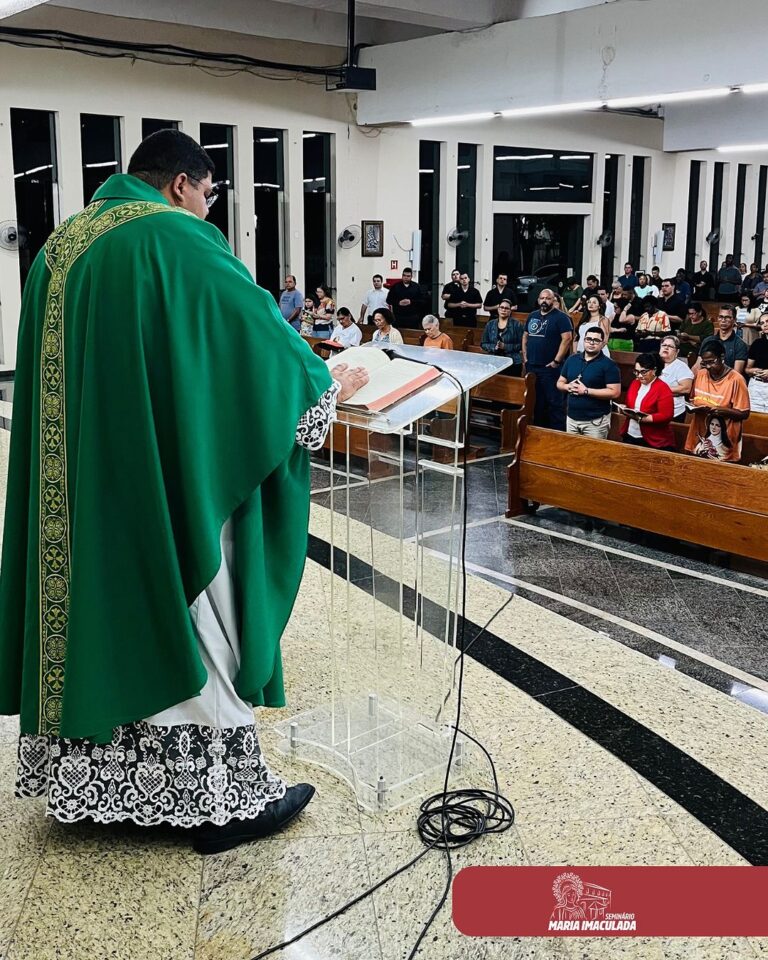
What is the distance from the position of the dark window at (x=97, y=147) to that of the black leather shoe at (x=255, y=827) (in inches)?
500

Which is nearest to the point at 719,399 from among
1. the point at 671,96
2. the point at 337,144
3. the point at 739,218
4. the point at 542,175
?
the point at 671,96

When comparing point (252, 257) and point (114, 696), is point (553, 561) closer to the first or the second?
point (114, 696)

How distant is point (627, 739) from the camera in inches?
128

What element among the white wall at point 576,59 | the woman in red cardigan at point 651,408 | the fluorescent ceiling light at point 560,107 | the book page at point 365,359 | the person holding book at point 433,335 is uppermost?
the white wall at point 576,59

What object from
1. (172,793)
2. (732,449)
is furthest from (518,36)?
(172,793)

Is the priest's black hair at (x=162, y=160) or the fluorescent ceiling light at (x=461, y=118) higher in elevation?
the fluorescent ceiling light at (x=461, y=118)

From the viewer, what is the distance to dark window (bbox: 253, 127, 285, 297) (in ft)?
51.3

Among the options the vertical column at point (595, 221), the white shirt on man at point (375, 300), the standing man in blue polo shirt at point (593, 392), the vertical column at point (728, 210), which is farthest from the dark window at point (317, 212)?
the vertical column at point (728, 210)

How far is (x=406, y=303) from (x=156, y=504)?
43.7 ft

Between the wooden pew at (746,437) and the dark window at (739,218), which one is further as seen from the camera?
the dark window at (739,218)

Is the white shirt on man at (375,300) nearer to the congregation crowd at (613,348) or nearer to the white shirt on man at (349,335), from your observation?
the congregation crowd at (613,348)

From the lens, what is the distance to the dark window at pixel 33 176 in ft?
43.9

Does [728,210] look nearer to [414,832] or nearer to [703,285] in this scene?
[703,285]

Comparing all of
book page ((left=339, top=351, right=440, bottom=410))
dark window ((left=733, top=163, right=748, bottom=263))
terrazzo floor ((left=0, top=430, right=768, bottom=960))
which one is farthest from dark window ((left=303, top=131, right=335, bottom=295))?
book page ((left=339, top=351, right=440, bottom=410))
